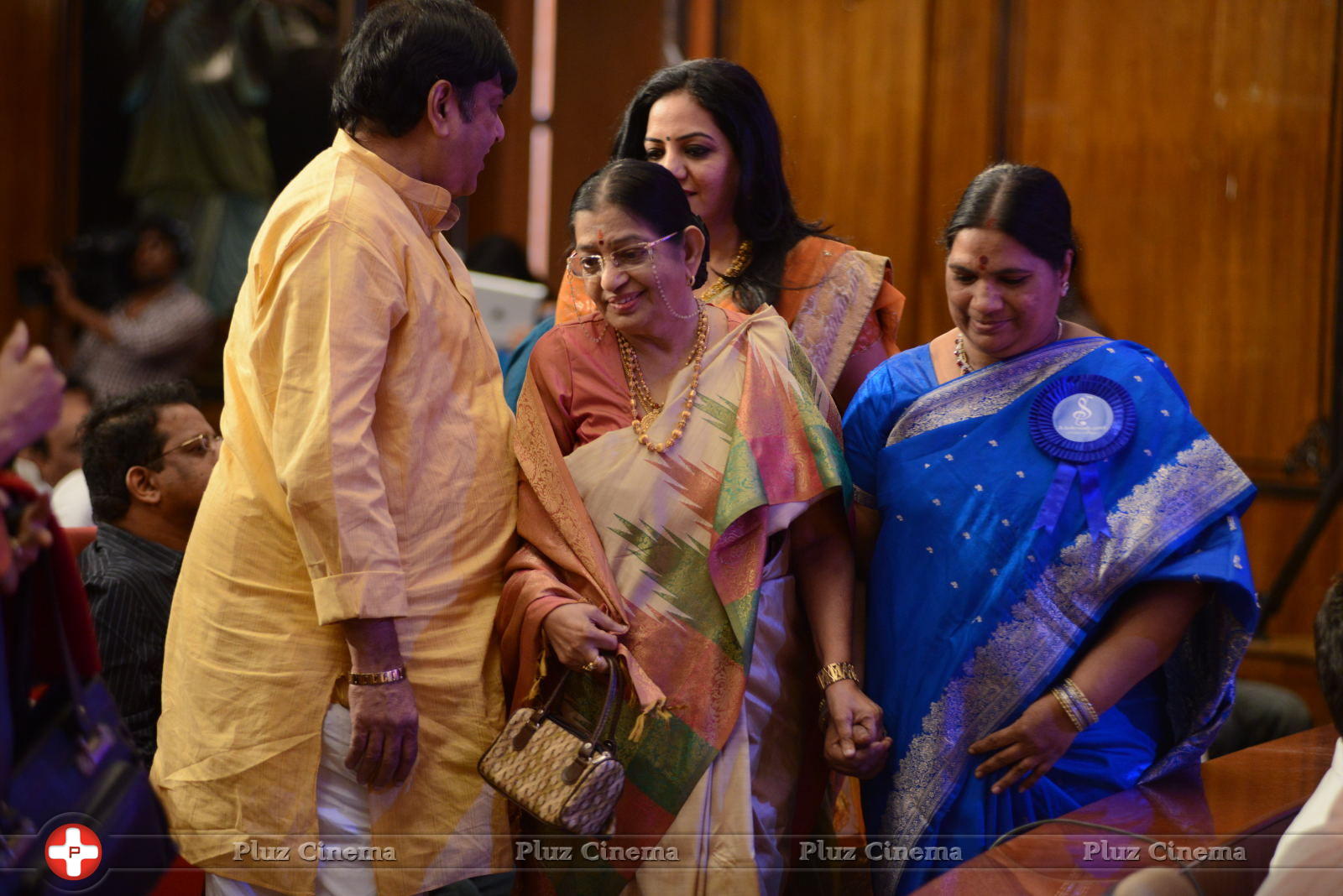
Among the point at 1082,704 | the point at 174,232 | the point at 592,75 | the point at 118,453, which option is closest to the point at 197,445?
the point at 118,453

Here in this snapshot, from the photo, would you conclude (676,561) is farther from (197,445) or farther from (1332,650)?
(197,445)

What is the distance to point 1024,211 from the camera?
6.29ft

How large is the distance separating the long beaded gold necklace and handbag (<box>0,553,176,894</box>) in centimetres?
76

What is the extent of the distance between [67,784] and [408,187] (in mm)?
854

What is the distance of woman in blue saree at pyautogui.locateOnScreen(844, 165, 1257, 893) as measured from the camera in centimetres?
185

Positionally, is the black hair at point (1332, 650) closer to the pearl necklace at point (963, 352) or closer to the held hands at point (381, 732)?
the pearl necklace at point (963, 352)

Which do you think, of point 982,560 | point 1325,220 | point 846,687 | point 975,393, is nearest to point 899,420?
point 975,393

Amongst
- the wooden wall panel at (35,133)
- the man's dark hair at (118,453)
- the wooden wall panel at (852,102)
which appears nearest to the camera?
the man's dark hair at (118,453)

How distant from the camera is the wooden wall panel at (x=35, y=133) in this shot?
505 cm

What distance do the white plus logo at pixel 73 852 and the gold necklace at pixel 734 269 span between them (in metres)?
1.28

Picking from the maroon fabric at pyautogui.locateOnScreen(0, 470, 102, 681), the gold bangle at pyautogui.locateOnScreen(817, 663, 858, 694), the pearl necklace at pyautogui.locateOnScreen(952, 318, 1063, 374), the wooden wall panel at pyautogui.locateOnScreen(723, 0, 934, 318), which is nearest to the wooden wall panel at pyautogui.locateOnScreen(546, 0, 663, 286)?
the wooden wall panel at pyautogui.locateOnScreen(723, 0, 934, 318)

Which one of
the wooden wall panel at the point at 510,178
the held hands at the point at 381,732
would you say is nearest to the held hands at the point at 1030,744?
the held hands at the point at 381,732

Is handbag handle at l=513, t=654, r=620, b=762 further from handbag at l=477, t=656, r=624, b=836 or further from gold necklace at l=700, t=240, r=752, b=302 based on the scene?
gold necklace at l=700, t=240, r=752, b=302

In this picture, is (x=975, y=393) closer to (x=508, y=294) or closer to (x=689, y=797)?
(x=689, y=797)
